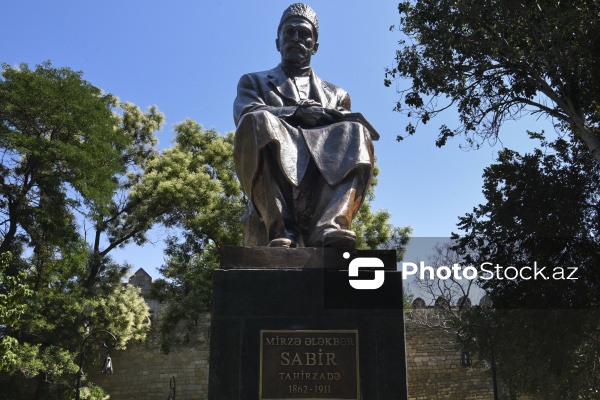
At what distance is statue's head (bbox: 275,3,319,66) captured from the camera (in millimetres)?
5133

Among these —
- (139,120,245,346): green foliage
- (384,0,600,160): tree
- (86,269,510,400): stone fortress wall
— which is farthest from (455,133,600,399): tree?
(86,269,510,400): stone fortress wall

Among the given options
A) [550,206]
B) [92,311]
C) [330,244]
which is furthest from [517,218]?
[92,311]

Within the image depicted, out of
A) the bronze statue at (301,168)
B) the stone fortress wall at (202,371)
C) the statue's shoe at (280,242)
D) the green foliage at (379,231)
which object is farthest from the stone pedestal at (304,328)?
the stone fortress wall at (202,371)

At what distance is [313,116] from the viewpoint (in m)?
4.58

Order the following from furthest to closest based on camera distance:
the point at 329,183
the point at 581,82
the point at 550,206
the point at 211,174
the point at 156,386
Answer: the point at 156,386, the point at 211,174, the point at 550,206, the point at 581,82, the point at 329,183

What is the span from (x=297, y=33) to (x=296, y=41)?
0.06m

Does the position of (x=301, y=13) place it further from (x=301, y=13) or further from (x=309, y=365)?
(x=309, y=365)

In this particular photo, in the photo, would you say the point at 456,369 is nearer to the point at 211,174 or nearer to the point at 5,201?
the point at 211,174

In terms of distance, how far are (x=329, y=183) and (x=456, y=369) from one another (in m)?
18.1

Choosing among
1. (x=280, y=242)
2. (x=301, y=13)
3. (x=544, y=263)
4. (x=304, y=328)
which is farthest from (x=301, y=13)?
(x=544, y=263)

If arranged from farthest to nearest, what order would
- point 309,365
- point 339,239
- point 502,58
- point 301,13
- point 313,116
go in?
point 502,58 → point 301,13 → point 313,116 → point 339,239 → point 309,365

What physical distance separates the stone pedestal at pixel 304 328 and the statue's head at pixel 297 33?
6.66 feet

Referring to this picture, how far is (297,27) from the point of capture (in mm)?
5129

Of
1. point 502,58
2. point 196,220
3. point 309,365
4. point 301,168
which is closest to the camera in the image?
point 309,365
